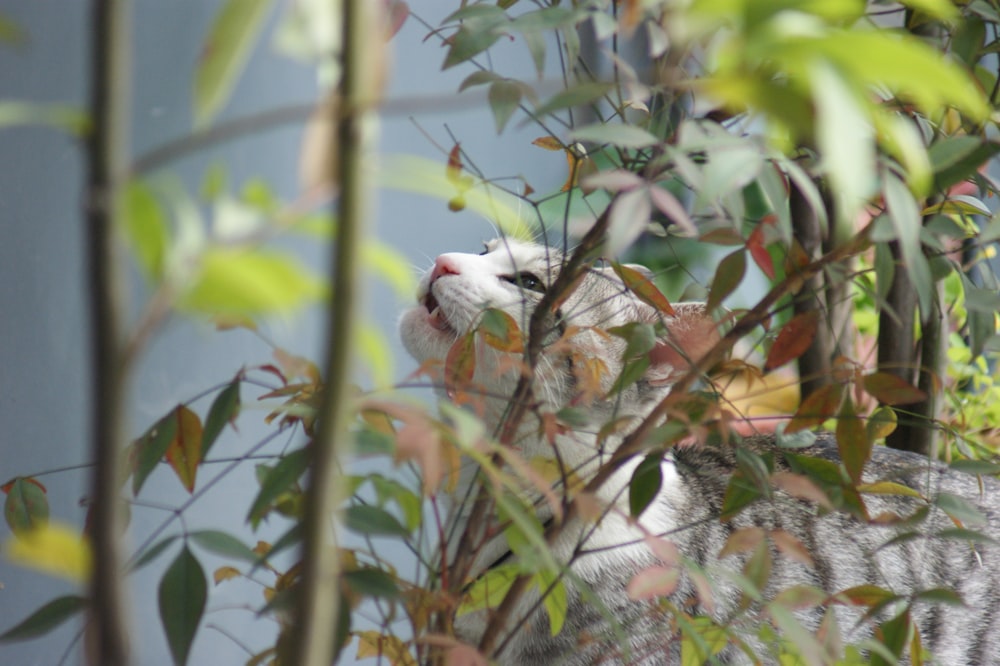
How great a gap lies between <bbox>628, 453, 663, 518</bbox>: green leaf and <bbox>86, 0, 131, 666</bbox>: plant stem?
1.51 ft

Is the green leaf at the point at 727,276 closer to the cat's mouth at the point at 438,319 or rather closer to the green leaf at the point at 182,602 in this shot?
the green leaf at the point at 182,602

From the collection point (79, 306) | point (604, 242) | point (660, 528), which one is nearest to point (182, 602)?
point (604, 242)

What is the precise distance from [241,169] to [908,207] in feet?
4.69

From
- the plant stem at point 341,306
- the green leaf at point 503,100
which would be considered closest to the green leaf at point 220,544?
the plant stem at point 341,306

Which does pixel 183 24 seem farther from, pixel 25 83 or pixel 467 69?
pixel 467 69

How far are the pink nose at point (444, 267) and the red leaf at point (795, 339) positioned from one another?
1.94 feet

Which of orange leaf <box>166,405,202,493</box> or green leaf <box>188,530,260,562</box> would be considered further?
orange leaf <box>166,405,202,493</box>

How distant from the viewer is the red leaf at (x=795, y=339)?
0.75 meters

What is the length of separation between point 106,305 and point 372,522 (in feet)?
0.92

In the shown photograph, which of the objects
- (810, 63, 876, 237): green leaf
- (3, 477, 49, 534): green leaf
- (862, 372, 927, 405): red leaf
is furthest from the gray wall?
(810, 63, 876, 237): green leaf

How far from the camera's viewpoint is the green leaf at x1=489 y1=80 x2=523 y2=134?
647mm

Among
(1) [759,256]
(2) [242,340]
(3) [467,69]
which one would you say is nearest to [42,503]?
(1) [759,256]

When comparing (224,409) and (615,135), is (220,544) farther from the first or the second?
(615,135)

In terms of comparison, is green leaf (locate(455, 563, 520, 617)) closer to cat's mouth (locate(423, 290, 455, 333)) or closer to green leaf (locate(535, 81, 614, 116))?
green leaf (locate(535, 81, 614, 116))
